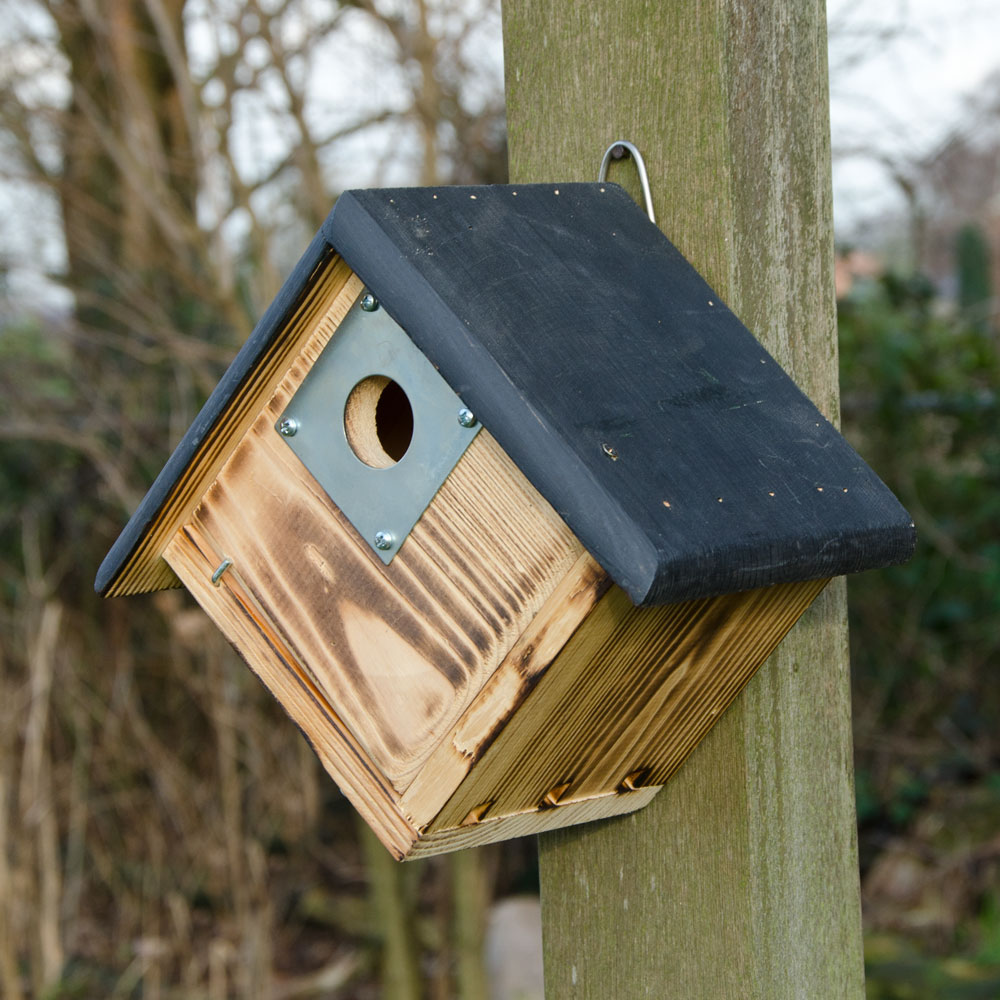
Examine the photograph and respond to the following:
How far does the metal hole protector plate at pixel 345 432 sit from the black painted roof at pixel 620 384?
0.06 metres

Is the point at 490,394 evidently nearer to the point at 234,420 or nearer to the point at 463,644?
the point at 463,644

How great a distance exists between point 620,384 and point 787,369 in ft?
0.93

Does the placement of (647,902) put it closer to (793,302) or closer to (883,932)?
(793,302)

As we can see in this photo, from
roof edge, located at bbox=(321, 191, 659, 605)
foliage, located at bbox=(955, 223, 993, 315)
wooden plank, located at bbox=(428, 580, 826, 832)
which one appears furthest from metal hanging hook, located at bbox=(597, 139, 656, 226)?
foliage, located at bbox=(955, 223, 993, 315)

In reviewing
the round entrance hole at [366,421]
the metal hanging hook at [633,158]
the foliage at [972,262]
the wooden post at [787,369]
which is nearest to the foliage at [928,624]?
the wooden post at [787,369]

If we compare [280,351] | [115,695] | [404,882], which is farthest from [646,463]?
[115,695]

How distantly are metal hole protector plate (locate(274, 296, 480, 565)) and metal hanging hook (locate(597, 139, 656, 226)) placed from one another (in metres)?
0.32

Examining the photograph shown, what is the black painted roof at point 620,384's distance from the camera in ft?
3.07

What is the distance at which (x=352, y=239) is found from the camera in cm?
110

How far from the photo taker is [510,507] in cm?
105

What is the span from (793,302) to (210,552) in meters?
0.72

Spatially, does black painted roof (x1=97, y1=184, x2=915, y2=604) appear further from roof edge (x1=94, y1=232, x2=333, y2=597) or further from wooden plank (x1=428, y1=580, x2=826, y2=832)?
wooden plank (x1=428, y1=580, x2=826, y2=832)

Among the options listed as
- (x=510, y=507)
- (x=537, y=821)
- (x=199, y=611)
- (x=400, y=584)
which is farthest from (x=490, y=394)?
(x=199, y=611)

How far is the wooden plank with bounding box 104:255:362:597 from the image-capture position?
3.85ft
